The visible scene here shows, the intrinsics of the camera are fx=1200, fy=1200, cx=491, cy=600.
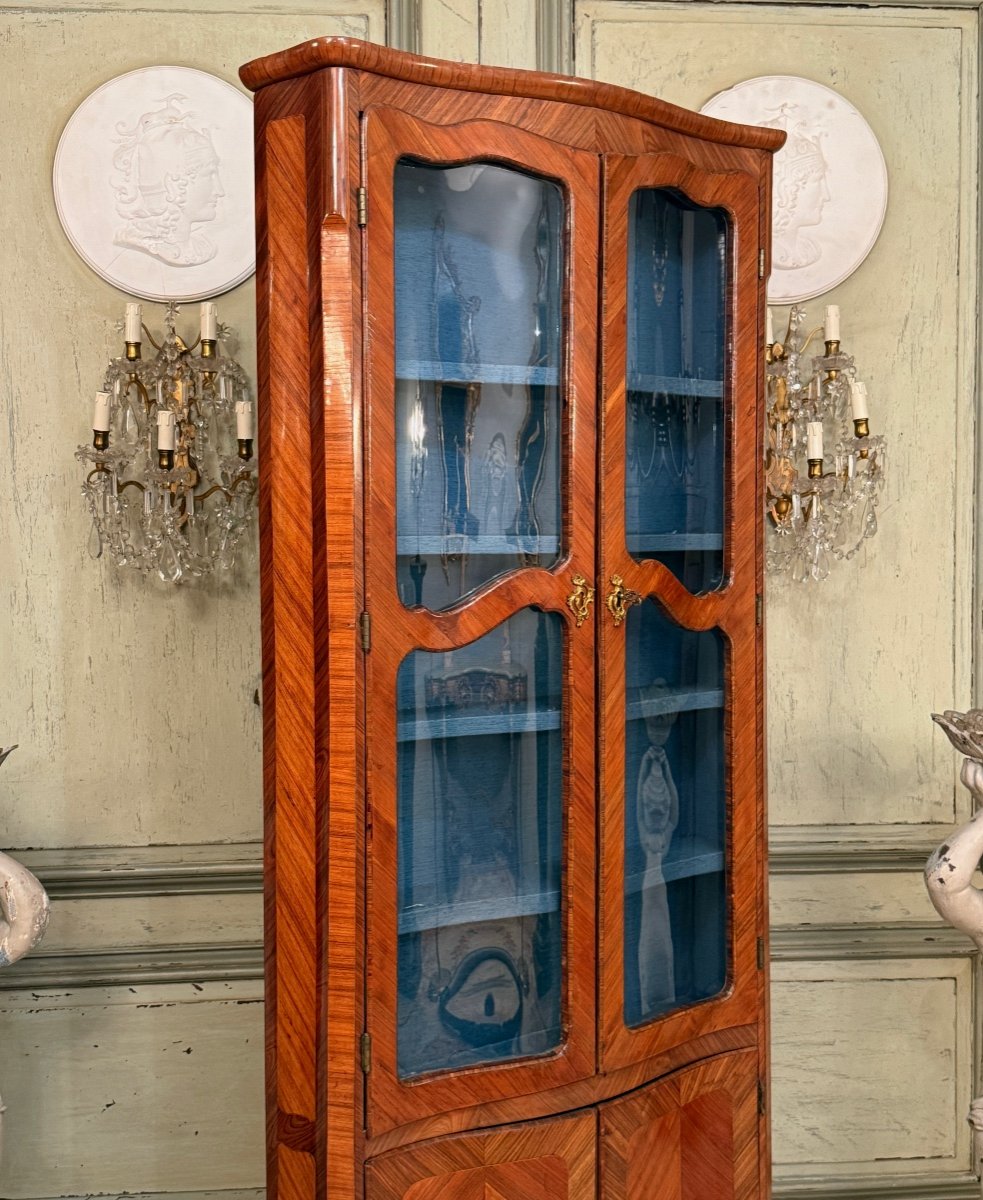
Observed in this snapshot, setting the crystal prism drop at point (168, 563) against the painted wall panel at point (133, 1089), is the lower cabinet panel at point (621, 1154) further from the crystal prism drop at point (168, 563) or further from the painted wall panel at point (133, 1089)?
the crystal prism drop at point (168, 563)

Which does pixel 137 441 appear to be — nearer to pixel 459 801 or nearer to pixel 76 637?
pixel 76 637

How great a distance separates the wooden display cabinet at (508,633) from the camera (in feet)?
5.32

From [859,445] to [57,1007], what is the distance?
2031 mm

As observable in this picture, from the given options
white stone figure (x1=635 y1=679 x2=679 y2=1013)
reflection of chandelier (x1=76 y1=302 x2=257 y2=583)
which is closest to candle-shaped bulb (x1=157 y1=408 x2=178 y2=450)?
reflection of chandelier (x1=76 y1=302 x2=257 y2=583)

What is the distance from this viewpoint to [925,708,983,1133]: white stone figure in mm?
2105

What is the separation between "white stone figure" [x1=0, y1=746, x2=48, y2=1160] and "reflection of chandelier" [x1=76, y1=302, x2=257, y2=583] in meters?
0.54

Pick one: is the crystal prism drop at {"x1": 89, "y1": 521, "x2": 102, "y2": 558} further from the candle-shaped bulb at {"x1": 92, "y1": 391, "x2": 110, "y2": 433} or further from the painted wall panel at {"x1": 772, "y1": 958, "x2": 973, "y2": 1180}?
the painted wall panel at {"x1": 772, "y1": 958, "x2": 973, "y2": 1180}

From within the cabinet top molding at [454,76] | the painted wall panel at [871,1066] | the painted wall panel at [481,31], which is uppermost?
the painted wall panel at [481,31]

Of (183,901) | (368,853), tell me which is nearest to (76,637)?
(183,901)

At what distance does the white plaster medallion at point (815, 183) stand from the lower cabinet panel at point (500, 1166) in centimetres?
174

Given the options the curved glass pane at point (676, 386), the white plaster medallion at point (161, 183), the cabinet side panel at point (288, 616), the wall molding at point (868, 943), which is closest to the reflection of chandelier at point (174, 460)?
the white plaster medallion at point (161, 183)

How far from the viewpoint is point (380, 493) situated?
64.4 inches

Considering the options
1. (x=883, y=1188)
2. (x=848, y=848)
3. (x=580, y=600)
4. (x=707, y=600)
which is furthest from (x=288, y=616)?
(x=883, y=1188)

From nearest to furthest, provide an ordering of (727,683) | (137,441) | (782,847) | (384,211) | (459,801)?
(384,211), (459,801), (727,683), (137,441), (782,847)
